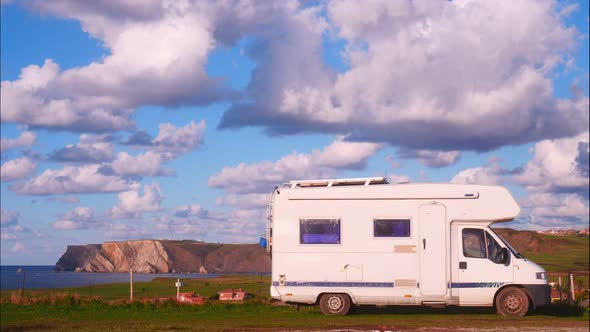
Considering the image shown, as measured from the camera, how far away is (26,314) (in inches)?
918

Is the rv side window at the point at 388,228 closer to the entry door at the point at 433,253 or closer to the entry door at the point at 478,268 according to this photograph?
the entry door at the point at 433,253

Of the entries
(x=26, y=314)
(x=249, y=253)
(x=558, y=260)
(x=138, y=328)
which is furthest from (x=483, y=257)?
(x=249, y=253)

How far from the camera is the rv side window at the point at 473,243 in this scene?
63.0ft

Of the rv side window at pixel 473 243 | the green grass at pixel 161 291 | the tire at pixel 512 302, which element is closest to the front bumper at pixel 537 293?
the tire at pixel 512 302

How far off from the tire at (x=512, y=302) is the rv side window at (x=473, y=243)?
117cm

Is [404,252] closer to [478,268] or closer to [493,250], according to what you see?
[478,268]

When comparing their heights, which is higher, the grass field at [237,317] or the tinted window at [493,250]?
the tinted window at [493,250]

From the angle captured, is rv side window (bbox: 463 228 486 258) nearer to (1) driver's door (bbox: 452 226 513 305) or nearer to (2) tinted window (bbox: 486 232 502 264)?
(1) driver's door (bbox: 452 226 513 305)

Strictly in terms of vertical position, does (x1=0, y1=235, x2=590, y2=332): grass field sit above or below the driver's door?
below

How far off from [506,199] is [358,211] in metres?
3.81

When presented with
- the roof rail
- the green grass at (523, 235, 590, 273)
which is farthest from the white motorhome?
the green grass at (523, 235, 590, 273)

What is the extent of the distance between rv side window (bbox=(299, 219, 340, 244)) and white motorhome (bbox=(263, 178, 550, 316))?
0.09 ft

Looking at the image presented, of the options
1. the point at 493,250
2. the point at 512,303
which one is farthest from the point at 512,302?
the point at 493,250

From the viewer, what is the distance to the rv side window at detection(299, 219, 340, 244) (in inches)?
768
